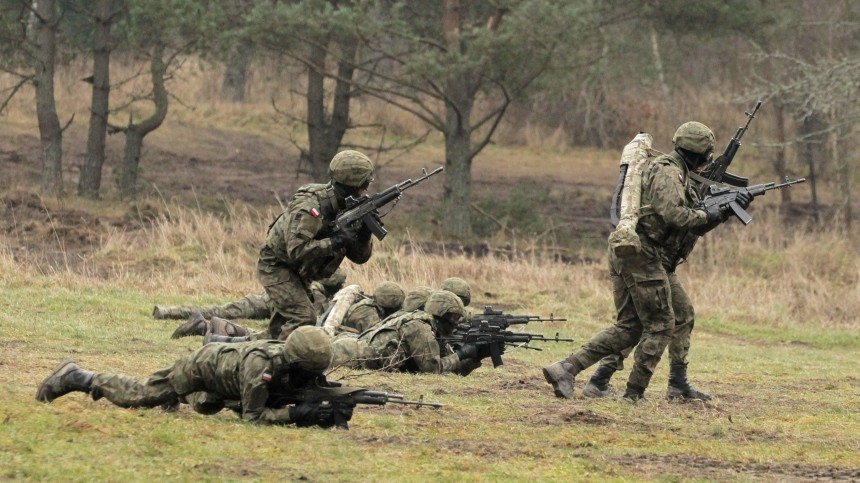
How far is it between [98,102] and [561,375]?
1756 cm

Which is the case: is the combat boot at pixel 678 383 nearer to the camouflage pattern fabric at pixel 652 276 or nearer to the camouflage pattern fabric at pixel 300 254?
the camouflage pattern fabric at pixel 652 276

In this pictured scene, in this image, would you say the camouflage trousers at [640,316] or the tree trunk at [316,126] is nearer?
the camouflage trousers at [640,316]

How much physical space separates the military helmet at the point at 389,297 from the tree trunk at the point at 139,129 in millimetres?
13111

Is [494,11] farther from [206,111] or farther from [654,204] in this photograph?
[654,204]

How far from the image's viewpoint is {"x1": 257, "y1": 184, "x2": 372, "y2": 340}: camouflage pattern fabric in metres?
10.5

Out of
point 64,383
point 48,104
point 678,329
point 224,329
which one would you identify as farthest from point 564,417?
point 48,104

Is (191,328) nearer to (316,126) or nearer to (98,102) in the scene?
(98,102)

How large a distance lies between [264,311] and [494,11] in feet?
44.9

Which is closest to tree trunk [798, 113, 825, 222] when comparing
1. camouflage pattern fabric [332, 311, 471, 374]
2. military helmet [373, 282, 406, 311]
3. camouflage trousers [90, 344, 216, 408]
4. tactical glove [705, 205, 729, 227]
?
military helmet [373, 282, 406, 311]

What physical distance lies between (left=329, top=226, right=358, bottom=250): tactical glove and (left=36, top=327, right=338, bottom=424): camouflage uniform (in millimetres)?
1971

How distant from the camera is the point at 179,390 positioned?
27.8ft

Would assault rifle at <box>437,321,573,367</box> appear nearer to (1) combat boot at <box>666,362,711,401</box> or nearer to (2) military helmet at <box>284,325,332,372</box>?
(1) combat boot at <box>666,362,711,401</box>

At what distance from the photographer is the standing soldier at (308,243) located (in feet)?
34.3

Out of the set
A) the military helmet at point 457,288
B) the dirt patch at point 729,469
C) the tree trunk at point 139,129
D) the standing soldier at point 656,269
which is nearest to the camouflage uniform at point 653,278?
the standing soldier at point 656,269
